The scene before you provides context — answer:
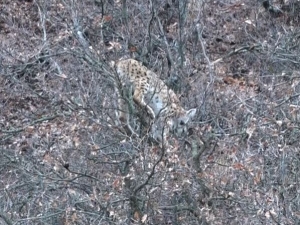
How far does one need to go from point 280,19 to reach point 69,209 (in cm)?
1178

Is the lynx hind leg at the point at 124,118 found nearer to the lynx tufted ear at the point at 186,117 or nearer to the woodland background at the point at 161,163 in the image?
the woodland background at the point at 161,163

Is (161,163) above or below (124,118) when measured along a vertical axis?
above

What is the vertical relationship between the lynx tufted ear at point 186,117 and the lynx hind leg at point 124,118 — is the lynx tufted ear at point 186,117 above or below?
below

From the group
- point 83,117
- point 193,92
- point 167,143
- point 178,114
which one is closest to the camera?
point 167,143

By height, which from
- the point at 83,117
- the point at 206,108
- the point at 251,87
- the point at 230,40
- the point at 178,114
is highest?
the point at 83,117

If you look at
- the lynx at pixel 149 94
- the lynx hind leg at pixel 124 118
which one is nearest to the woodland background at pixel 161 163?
the lynx hind leg at pixel 124 118

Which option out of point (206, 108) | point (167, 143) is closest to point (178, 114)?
point (206, 108)

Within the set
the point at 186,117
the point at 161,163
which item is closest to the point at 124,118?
the point at 186,117

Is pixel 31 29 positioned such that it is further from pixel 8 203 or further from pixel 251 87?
pixel 8 203

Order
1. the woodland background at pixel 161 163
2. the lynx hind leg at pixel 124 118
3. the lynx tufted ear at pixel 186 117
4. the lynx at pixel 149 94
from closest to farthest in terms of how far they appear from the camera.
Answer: the woodland background at pixel 161 163, the lynx hind leg at pixel 124 118, the lynx at pixel 149 94, the lynx tufted ear at pixel 186 117

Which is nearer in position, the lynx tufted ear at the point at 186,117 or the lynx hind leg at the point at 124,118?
the lynx hind leg at the point at 124,118

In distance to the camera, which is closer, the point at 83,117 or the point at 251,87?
the point at 83,117

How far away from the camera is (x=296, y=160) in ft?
29.8

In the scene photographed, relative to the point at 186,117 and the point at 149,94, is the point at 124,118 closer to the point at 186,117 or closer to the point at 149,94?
the point at 186,117
